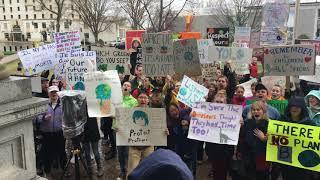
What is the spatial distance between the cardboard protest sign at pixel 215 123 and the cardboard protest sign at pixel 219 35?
7337 mm

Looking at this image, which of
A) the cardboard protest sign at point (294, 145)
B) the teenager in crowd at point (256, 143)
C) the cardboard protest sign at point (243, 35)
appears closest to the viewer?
the cardboard protest sign at point (294, 145)

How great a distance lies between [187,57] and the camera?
7301 mm

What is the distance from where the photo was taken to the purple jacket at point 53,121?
6.19 m

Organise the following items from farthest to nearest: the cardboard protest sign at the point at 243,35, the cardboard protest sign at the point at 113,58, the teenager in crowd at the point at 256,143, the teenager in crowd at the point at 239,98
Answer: the cardboard protest sign at the point at 243,35
the cardboard protest sign at the point at 113,58
the teenager in crowd at the point at 239,98
the teenager in crowd at the point at 256,143

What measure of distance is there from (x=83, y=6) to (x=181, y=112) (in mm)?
48501

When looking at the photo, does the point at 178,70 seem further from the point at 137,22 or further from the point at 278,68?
the point at 137,22

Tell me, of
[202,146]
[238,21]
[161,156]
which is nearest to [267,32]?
[202,146]

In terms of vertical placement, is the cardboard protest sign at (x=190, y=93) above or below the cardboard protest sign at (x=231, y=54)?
below

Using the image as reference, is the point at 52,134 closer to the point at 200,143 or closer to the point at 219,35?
the point at 200,143

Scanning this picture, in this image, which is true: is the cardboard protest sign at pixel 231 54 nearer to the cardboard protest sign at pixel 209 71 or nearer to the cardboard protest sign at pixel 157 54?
the cardboard protest sign at pixel 209 71

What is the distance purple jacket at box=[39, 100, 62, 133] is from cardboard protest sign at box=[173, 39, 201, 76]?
2623 millimetres

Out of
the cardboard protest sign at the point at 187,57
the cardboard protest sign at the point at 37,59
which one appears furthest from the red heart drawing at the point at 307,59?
the cardboard protest sign at the point at 37,59

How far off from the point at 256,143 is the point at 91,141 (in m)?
2.86

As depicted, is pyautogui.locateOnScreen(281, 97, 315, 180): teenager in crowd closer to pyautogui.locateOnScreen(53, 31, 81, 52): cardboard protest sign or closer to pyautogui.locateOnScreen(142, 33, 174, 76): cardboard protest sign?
pyautogui.locateOnScreen(142, 33, 174, 76): cardboard protest sign
